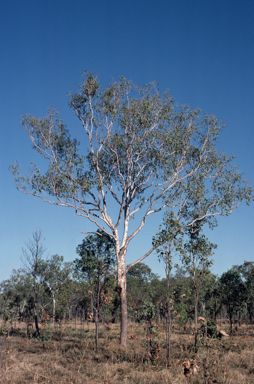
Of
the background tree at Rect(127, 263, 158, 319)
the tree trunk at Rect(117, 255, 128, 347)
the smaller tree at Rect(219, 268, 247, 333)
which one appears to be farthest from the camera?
the background tree at Rect(127, 263, 158, 319)

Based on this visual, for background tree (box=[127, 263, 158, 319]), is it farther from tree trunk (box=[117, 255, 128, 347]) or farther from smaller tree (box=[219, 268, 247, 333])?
tree trunk (box=[117, 255, 128, 347])

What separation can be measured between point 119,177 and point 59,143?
460cm

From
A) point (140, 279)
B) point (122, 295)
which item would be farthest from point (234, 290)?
point (140, 279)

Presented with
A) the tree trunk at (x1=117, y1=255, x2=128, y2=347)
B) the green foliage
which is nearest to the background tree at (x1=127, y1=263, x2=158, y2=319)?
the green foliage

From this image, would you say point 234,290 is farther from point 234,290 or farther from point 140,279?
point 140,279

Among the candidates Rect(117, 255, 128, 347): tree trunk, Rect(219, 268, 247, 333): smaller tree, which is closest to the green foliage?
Rect(219, 268, 247, 333): smaller tree

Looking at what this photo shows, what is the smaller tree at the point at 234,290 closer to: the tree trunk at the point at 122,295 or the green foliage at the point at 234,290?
the green foliage at the point at 234,290

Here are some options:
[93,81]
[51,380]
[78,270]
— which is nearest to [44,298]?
→ [78,270]

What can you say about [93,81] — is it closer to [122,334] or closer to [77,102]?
[77,102]

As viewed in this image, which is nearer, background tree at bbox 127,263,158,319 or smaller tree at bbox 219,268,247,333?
smaller tree at bbox 219,268,247,333

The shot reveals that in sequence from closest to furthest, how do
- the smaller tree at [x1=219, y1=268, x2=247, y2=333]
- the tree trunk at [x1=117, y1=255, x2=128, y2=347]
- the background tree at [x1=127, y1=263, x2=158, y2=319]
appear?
the tree trunk at [x1=117, y1=255, x2=128, y2=347]
the smaller tree at [x1=219, y1=268, x2=247, y2=333]
the background tree at [x1=127, y1=263, x2=158, y2=319]

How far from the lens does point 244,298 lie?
29.3 meters

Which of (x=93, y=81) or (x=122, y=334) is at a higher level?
(x=93, y=81)

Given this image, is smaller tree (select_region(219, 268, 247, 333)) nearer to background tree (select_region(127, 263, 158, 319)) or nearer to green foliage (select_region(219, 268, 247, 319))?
green foliage (select_region(219, 268, 247, 319))
